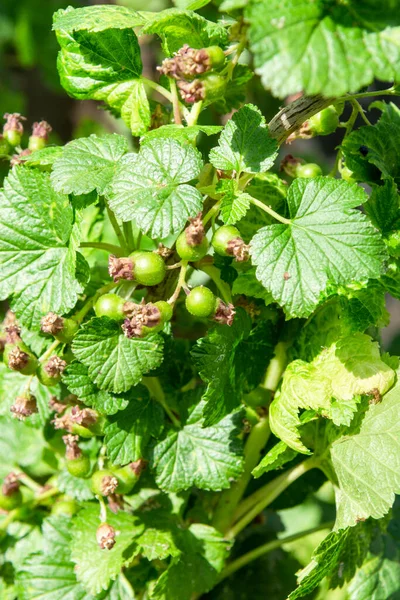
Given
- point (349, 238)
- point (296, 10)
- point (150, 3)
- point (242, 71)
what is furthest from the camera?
point (150, 3)

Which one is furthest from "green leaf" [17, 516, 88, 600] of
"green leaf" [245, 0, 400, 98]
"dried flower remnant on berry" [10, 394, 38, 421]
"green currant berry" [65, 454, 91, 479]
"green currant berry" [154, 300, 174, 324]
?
"green leaf" [245, 0, 400, 98]

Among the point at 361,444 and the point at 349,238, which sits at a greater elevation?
the point at 349,238

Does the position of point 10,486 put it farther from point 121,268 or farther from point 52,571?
point 121,268

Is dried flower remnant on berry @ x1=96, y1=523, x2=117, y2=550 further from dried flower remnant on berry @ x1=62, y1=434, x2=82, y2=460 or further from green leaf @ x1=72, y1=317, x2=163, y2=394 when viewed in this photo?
green leaf @ x1=72, y1=317, x2=163, y2=394

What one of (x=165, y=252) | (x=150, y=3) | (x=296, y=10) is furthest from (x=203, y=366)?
(x=150, y=3)

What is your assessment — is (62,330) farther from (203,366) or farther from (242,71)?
(242,71)

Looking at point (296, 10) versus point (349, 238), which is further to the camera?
point (349, 238)
